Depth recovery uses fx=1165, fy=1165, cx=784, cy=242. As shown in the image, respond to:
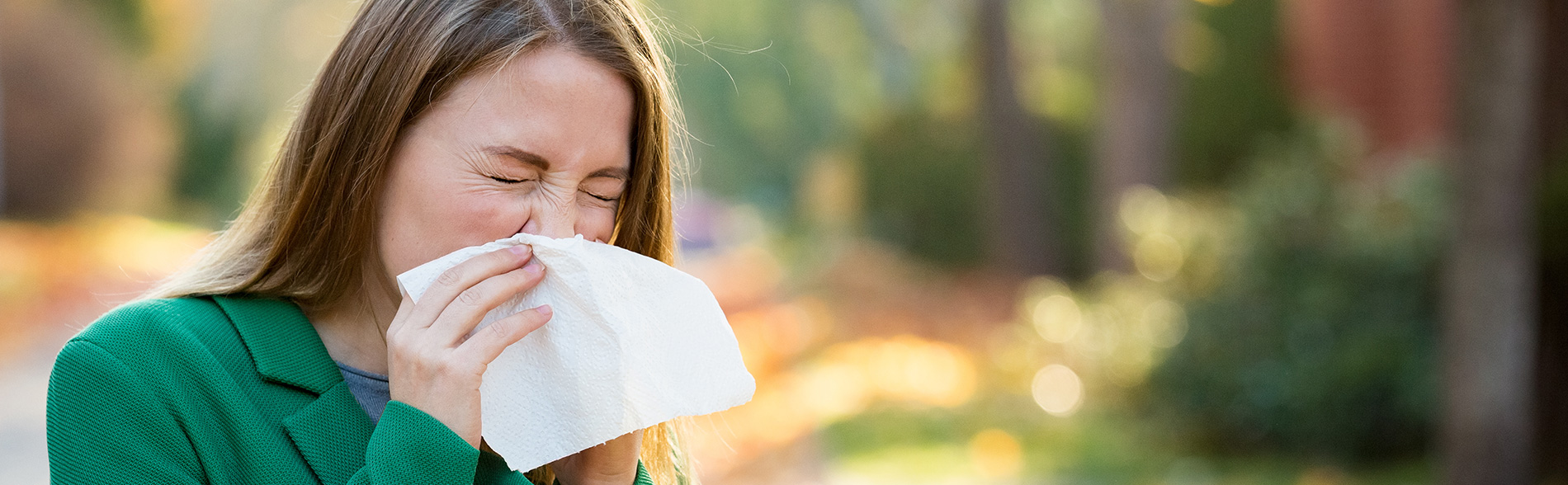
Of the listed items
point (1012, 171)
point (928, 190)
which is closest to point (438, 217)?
point (1012, 171)

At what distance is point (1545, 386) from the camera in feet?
19.2

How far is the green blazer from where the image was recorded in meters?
1.40

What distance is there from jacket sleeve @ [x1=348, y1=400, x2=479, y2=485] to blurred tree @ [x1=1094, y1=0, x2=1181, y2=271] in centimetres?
1047

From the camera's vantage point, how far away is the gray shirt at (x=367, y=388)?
170 centimetres

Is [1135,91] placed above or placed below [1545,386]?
above

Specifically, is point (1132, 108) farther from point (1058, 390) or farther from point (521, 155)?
point (521, 155)

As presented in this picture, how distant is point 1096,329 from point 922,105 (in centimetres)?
900

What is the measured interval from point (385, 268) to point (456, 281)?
244 mm

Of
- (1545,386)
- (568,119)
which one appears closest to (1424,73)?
(1545,386)

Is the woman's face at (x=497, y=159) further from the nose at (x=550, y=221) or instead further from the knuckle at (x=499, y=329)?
the knuckle at (x=499, y=329)

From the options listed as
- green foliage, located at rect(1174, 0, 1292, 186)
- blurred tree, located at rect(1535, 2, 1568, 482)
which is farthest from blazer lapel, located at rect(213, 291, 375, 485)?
green foliage, located at rect(1174, 0, 1292, 186)

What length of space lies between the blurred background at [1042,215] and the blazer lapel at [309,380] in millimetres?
521

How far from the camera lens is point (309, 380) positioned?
1592 mm

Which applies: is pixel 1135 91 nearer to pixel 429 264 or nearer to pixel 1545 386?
pixel 1545 386
